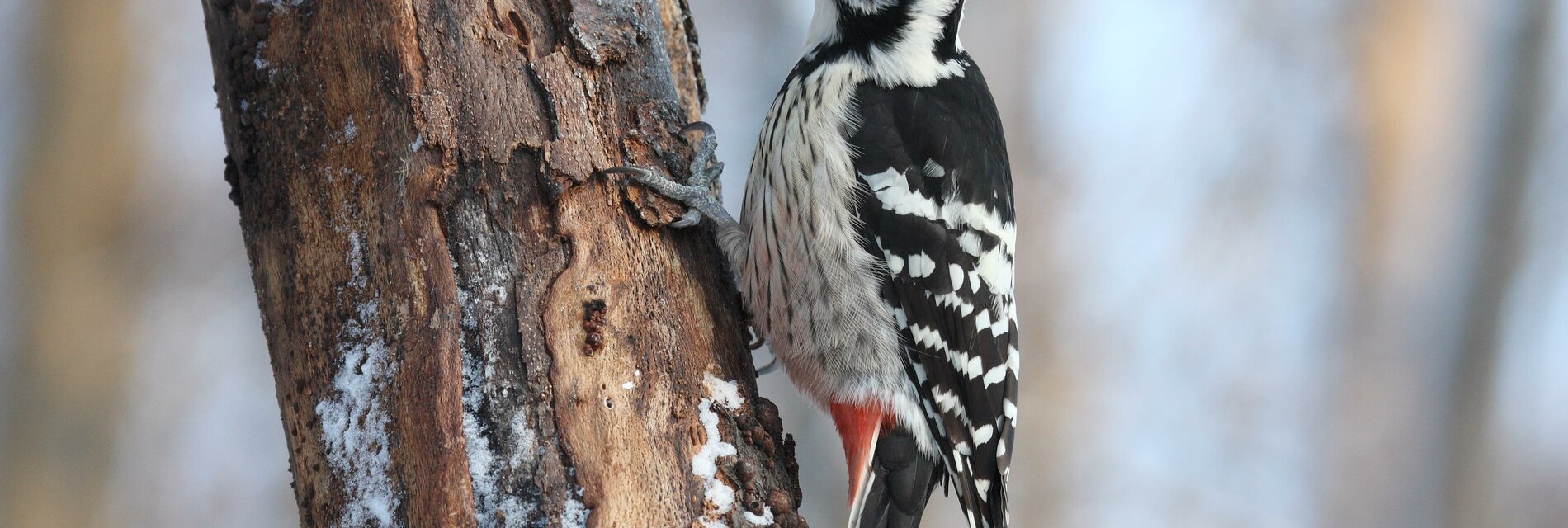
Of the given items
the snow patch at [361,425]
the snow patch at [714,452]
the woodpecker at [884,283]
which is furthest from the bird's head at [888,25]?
the snow patch at [361,425]

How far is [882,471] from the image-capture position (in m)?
2.76

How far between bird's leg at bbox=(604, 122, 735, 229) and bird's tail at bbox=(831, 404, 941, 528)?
2.21 ft

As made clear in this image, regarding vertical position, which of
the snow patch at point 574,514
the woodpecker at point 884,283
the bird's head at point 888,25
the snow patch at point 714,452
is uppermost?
the bird's head at point 888,25

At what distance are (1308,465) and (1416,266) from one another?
158cm

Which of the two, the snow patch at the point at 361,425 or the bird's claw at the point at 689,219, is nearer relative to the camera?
the snow patch at the point at 361,425

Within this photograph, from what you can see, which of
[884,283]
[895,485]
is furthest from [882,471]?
[884,283]

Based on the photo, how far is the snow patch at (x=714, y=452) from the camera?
199 cm

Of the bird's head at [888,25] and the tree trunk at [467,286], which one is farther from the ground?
the bird's head at [888,25]

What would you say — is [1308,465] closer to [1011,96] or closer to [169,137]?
[1011,96]

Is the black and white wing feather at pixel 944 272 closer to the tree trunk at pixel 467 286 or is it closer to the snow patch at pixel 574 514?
the tree trunk at pixel 467 286

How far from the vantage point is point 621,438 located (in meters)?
1.97

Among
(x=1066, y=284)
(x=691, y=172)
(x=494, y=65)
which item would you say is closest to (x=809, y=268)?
(x=691, y=172)

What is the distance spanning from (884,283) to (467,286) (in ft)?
3.96

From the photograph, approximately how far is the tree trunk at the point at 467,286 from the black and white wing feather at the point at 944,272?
2.15 feet
